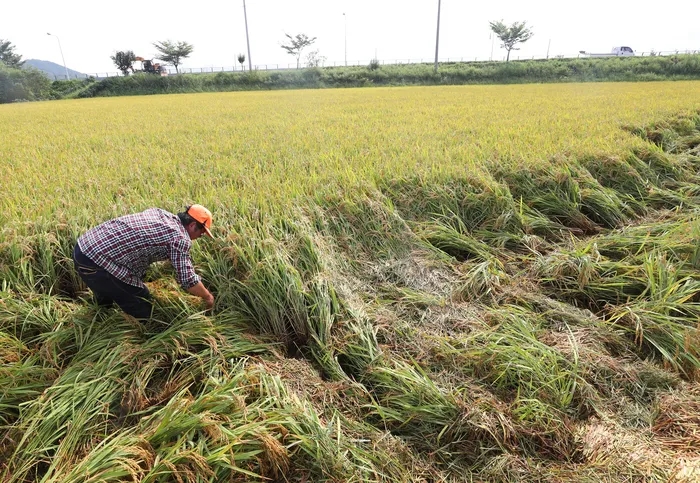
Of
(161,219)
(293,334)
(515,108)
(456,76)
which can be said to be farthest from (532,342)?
(456,76)

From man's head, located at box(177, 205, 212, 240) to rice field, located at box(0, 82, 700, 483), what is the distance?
31 cm

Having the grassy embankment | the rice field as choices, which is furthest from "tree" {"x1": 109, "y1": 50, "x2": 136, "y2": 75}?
the rice field

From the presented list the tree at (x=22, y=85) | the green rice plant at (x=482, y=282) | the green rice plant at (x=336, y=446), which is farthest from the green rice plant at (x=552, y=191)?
the tree at (x=22, y=85)

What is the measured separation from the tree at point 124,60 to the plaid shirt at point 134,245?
4704 cm

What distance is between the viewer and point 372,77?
30.8m

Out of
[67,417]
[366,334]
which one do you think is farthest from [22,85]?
[366,334]

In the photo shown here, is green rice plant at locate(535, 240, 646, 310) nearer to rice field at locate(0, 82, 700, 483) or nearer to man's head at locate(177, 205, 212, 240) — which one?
rice field at locate(0, 82, 700, 483)

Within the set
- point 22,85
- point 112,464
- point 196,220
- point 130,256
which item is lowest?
point 112,464

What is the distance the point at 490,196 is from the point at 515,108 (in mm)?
6683

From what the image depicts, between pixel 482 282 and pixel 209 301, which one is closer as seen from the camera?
pixel 209 301

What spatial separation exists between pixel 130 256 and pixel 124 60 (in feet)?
157

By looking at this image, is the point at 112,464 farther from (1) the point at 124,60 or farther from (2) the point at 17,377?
(1) the point at 124,60

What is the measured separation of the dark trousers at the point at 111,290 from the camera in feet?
6.51

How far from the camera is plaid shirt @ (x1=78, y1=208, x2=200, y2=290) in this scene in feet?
6.51
